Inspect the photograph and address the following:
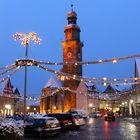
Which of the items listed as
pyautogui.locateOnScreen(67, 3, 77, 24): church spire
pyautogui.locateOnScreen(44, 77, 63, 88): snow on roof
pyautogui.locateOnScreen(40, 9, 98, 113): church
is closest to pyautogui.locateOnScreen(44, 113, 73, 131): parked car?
pyautogui.locateOnScreen(40, 9, 98, 113): church

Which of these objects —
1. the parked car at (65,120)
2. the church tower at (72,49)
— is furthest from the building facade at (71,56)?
the parked car at (65,120)

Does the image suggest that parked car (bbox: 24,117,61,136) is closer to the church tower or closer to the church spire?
the church tower

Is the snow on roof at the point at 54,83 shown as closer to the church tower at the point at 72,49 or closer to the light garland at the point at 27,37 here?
the church tower at the point at 72,49

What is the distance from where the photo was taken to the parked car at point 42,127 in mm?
29531

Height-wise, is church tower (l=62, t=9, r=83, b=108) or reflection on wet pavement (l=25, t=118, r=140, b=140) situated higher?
church tower (l=62, t=9, r=83, b=108)

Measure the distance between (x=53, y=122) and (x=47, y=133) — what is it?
1.18 meters

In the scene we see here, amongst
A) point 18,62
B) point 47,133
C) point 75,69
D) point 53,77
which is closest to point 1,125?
Answer: point 47,133

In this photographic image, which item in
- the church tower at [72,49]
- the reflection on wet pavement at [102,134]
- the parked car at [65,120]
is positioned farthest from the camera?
the church tower at [72,49]

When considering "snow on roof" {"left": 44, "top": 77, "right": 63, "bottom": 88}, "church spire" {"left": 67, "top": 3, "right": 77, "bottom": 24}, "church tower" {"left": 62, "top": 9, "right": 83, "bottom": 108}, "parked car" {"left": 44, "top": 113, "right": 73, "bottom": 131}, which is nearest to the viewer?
"parked car" {"left": 44, "top": 113, "right": 73, "bottom": 131}

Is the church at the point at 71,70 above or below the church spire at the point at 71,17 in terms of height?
Answer: below

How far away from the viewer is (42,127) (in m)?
29.5

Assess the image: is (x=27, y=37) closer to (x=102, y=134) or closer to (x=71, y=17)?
(x=102, y=134)

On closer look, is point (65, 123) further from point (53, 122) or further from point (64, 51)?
point (64, 51)

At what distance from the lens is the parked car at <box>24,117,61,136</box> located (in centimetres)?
2953
